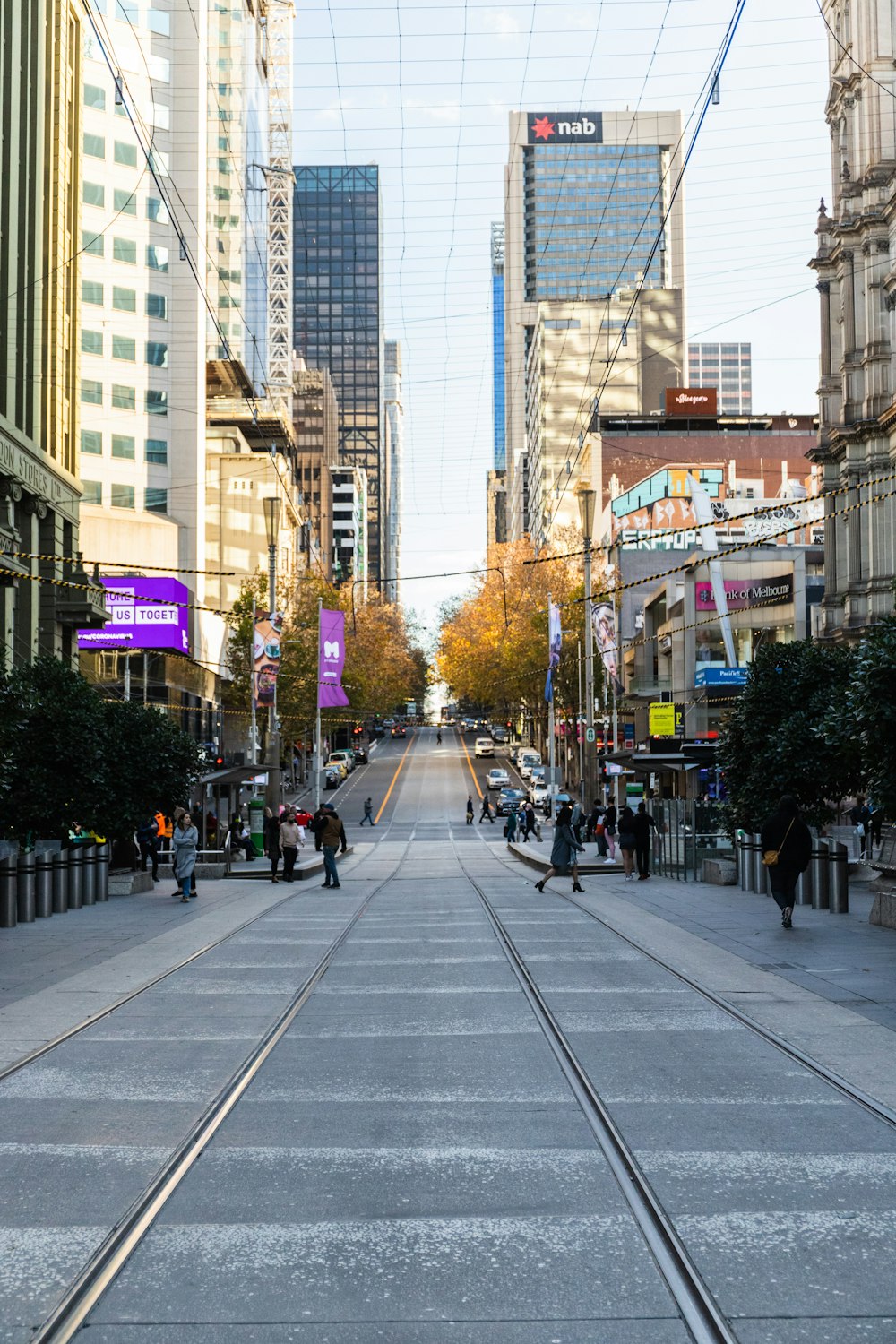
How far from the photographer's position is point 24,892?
2164 cm

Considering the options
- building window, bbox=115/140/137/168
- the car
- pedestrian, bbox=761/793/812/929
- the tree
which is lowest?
the car

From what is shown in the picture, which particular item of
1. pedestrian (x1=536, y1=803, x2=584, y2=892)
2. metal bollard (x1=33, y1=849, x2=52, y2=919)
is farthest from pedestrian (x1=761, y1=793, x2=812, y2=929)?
metal bollard (x1=33, y1=849, x2=52, y2=919)

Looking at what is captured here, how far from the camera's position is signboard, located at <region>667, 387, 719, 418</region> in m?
130

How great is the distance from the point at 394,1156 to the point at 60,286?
4238 cm

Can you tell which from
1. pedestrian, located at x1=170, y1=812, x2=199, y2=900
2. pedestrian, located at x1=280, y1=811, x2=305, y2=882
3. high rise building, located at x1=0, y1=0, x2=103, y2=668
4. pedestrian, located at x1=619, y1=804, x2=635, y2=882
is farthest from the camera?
high rise building, located at x1=0, y1=0, x2=103, y2=668

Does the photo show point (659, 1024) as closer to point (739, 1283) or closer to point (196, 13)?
point (739, 1283)

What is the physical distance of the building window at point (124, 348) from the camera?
80.1 m

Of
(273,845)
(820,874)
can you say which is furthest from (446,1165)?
(273,845)

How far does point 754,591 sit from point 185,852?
153 feet

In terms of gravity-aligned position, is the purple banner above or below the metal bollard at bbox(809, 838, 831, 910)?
above

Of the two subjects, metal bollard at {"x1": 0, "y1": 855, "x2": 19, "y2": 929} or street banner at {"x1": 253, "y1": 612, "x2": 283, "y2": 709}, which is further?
street banner at {"x1": 253, "y1": 612, "x2": 283, "y2": 709}

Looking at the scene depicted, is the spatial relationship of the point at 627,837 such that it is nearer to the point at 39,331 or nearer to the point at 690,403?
the point at 39,331

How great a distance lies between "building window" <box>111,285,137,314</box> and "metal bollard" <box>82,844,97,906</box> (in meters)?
58.9

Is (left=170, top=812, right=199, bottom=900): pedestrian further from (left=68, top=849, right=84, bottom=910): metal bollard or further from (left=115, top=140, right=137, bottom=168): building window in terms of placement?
(left=115, top=140, right=137, bottom=168): building window
